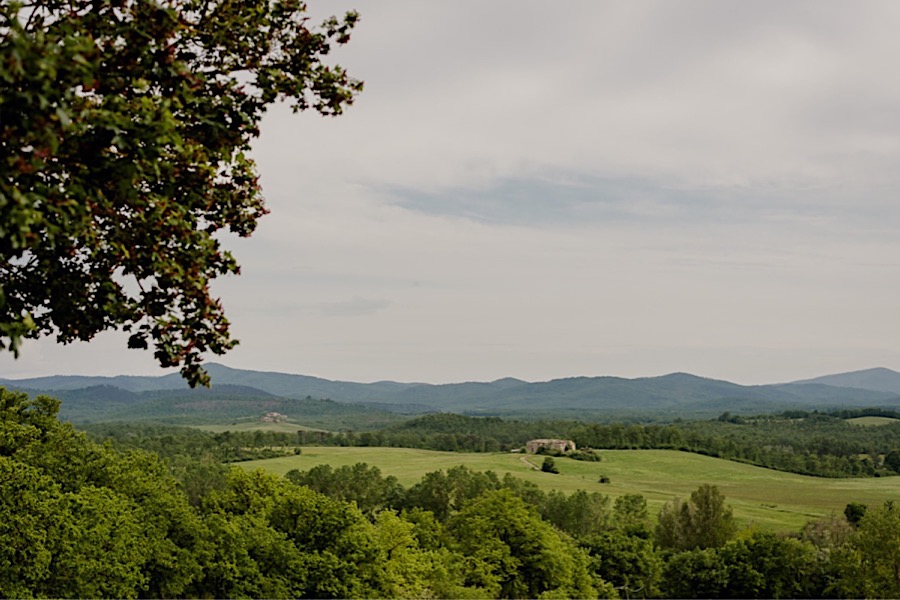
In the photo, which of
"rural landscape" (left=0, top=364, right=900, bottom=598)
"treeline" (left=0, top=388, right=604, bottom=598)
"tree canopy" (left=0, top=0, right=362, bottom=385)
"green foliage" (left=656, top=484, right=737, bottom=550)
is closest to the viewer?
"tree canopy" (left=0, top=0, right=362, bottom=385)

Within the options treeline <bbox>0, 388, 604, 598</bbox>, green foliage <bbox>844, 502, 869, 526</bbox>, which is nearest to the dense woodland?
treeline <bbox>0, 388, 604, 598</bbox>

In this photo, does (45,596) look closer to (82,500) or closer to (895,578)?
(82,500)

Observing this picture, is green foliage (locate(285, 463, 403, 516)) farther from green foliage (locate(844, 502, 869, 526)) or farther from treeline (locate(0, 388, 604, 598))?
green foliage (locate(844, 502, 869, 526))

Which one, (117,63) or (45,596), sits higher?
(117,63)

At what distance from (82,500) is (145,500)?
7441 mm

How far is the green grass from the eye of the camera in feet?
393

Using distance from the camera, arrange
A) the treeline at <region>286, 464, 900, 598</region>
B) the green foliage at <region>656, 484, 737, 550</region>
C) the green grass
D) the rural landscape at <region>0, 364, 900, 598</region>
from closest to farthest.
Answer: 1. the rural landscape at <region>0, 364, 900, 598</region>
2. the treeline at <region>286, 464, 900, 598</region>
3. the green foliage at <region>656, 484, 737, 550</region>
4. the green grass

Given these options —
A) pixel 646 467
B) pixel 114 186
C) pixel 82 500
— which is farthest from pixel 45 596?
pixel 646 467

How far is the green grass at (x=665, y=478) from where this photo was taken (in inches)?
4712

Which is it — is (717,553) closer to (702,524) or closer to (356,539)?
(702,524)

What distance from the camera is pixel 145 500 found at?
46.1m

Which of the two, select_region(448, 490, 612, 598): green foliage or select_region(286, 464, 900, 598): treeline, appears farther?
select_region(286, 464, 900, 598): treeline

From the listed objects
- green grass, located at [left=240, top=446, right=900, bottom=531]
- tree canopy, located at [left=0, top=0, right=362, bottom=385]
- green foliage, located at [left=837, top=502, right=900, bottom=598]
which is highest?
tree canopy, located at [left=0, top=0, right=362, bottom=385]

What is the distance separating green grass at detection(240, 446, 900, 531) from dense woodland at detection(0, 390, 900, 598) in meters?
41.3
